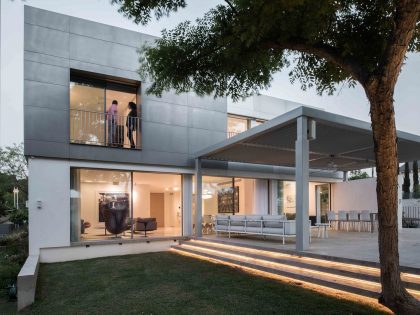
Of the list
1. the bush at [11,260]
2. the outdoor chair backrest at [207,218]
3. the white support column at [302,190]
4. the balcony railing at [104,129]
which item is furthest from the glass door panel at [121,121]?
the white support column at [302,190]

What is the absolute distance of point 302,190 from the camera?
781cm

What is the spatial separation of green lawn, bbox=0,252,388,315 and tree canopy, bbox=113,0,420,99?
3.57 m

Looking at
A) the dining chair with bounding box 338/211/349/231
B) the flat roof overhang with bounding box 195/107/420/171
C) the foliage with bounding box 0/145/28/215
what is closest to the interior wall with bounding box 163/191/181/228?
the flat roof overhang with bounding box 195/107/420/171

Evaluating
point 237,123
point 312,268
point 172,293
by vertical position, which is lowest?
point 172,293

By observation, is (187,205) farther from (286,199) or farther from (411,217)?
(411,217)

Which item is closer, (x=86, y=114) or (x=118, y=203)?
(x=86, y=114)

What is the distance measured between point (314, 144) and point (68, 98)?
7767mm

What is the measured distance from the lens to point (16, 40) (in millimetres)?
12656

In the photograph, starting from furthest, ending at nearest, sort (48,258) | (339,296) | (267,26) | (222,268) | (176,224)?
(176,224), (48,258), (222,268), (339,296), (267,26)

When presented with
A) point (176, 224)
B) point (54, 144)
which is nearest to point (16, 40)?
point (54, 144)

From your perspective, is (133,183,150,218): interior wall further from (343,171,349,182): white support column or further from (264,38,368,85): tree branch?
(343,171,349,182): white support column

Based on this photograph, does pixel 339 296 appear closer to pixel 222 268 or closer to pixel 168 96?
pixel 222 268

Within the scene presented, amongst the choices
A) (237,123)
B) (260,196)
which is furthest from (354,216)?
(237,123)

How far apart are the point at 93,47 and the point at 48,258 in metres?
6.69
